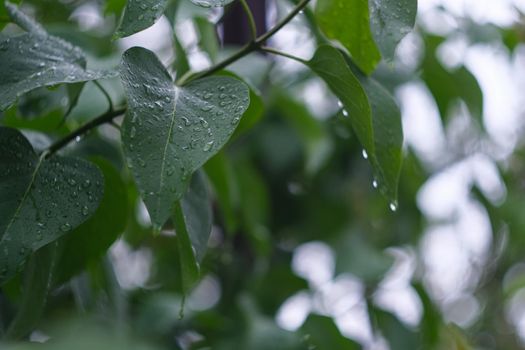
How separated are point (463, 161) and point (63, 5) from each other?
0.71 meters

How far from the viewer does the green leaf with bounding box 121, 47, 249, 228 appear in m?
0.38

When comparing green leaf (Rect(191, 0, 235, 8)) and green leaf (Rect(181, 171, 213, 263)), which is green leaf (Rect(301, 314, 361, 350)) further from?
green leaf (Rect(191, 0, 235, 8))

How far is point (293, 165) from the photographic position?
3.66 feet

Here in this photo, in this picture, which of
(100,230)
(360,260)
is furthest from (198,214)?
(360,260)

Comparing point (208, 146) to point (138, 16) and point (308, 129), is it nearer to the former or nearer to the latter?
point (138, 16)

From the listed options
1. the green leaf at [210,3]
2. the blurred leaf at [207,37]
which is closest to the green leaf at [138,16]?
the green leaf at [210,3]

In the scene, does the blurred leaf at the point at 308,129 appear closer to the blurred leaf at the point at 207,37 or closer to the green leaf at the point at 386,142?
the blurred leaf at the point at 207,37

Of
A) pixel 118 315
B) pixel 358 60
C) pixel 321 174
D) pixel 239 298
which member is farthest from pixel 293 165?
pixel 358 60

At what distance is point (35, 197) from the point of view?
44 cm

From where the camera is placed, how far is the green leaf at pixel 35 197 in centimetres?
42

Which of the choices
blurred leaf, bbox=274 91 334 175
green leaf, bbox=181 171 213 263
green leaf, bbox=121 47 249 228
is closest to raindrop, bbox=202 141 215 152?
green leaf, bbox=121 47 249 228

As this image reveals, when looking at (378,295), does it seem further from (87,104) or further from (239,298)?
(87,104)

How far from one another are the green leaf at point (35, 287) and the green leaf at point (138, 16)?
169 millimetres

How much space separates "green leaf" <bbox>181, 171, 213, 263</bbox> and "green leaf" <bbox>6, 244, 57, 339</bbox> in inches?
3.6
